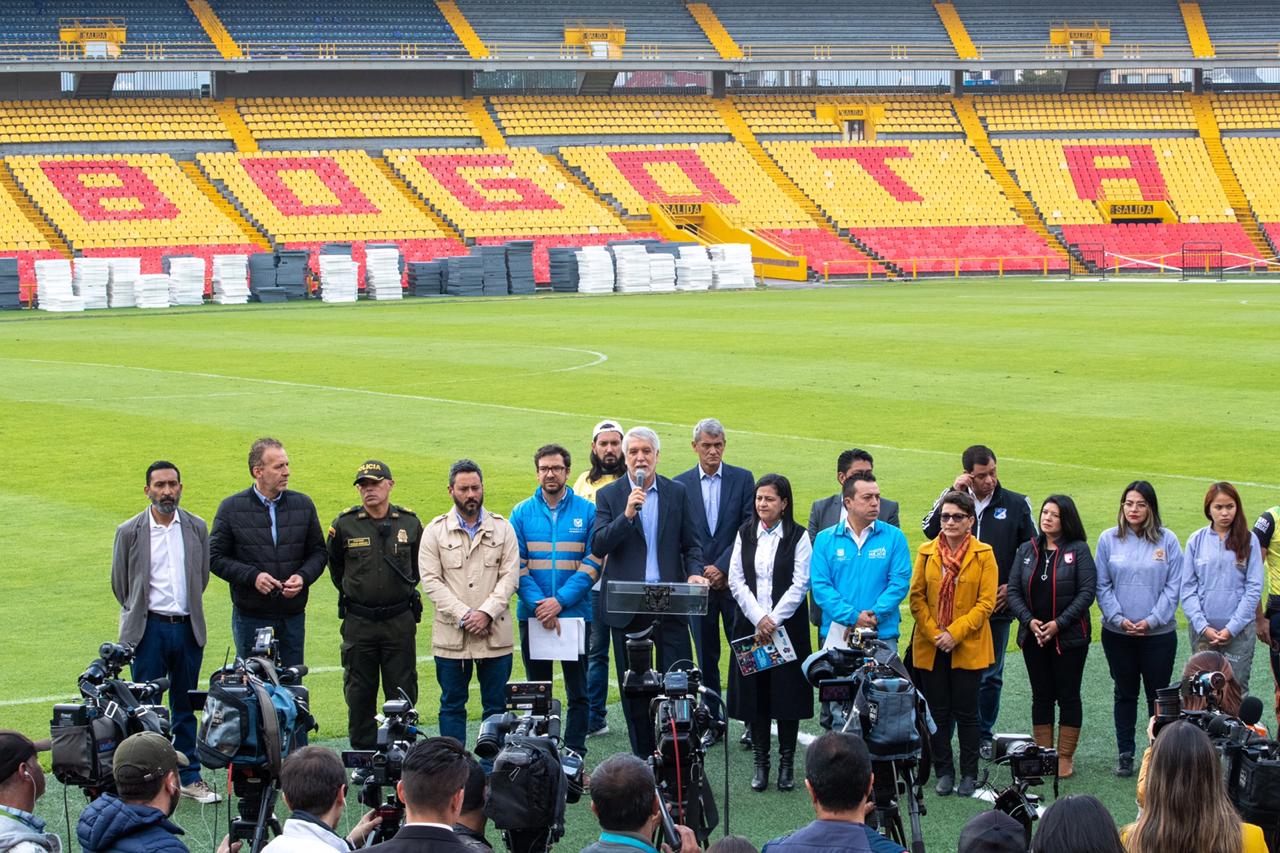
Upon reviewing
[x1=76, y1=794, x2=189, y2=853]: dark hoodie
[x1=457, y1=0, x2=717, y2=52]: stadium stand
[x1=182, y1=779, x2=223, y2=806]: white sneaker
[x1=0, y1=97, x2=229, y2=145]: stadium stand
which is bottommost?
[x1=182, y1=779, x2=223, y2=806]: white sneaker

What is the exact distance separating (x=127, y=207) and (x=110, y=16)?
1120cm

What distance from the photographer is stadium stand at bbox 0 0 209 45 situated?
6266 cm

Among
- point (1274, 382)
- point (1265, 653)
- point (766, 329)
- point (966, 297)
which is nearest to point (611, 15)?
point (966, 297)

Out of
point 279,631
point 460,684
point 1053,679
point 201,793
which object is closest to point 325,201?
point 279,631

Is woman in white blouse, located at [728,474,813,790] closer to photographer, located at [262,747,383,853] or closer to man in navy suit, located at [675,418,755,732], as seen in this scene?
man in navy suit, located at [675,418,755,732]

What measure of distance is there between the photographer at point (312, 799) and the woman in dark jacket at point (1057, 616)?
498 centimetres

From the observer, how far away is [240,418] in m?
24.9

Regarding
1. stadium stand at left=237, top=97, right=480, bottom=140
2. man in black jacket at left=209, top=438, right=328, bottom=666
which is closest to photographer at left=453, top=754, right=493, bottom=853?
man in black jacket at left=209, top=438, right=328, bottom=666

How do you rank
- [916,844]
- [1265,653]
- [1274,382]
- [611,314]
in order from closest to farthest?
1. [916,844]
2. [1265,653]
3. [1274,382]
4. [611,314]

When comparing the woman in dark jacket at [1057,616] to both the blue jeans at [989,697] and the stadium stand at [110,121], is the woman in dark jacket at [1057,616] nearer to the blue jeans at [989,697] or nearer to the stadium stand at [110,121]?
the blue jeans at [989,697]

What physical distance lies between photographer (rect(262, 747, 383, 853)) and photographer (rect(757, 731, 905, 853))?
1.04 metres

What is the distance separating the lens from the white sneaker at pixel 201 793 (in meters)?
9.64

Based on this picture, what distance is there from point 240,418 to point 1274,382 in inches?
631

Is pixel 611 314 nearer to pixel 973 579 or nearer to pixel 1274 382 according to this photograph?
pixel 1274 382
